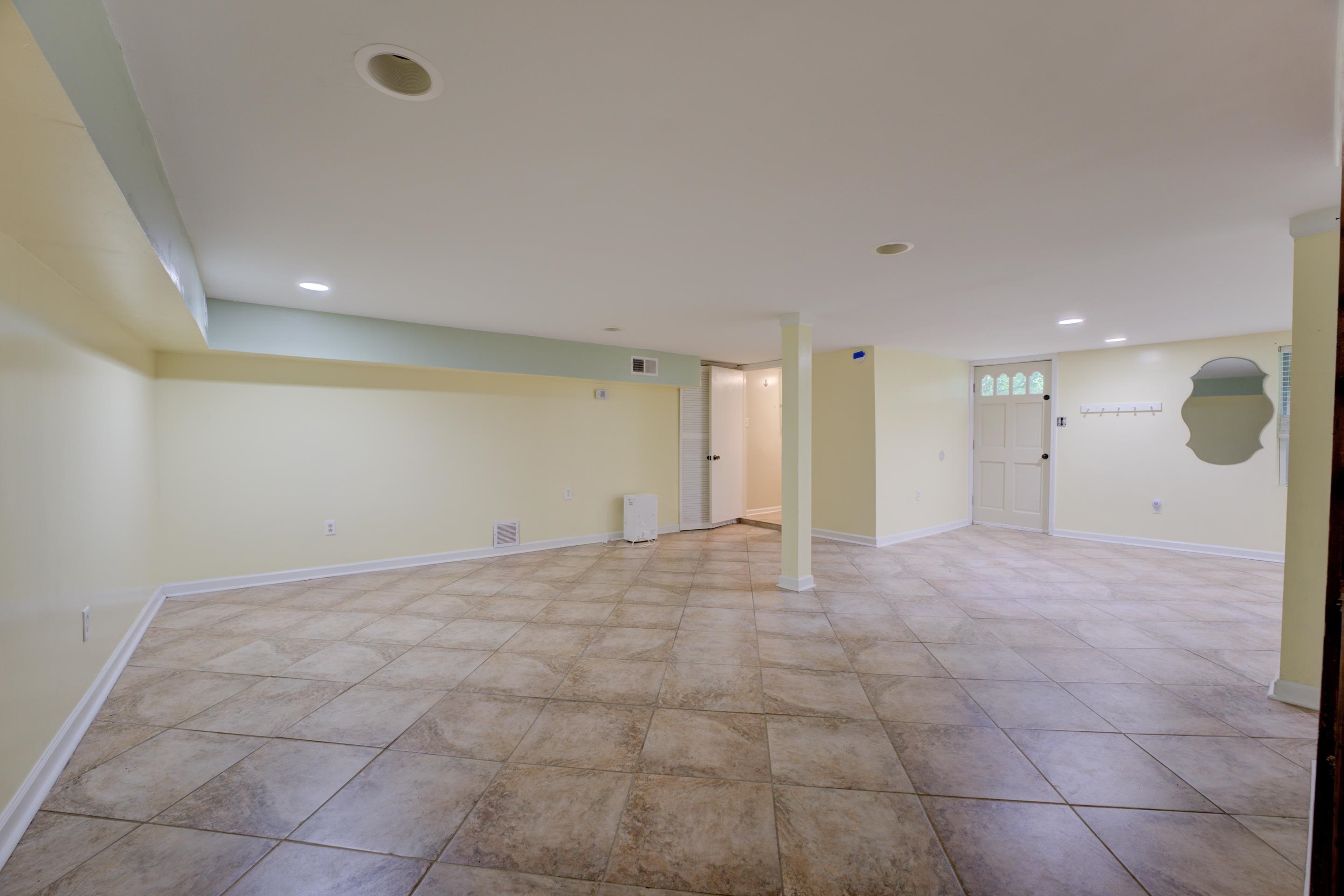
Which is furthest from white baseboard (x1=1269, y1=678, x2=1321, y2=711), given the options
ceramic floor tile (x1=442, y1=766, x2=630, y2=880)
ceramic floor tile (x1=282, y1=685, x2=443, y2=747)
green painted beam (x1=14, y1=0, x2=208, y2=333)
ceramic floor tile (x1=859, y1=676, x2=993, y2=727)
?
green painted beam (x1=14, y1=0, x2=208, y2=333)

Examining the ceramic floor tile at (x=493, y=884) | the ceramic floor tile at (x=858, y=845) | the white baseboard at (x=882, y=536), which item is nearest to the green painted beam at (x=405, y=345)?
the white baseboard at (x=882, y=536)

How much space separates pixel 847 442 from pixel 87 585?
6303 millimetres

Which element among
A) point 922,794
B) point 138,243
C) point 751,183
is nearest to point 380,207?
point 138,243

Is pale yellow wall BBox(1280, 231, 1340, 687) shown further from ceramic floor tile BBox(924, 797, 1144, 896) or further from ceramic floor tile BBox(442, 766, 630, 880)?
ceramic floor tile BBox(442, 766, 630, 880)

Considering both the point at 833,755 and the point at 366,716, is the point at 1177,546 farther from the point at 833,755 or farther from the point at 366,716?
the point at 366,716

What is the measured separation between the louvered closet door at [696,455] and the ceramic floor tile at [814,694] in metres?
4.21

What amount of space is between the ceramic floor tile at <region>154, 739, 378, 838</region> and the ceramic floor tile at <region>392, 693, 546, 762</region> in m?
0.20

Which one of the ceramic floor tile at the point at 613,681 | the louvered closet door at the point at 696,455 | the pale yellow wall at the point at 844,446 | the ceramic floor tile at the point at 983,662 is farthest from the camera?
the louvered closet door at the point at 696,455

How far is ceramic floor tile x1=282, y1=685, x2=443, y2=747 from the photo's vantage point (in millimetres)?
2238

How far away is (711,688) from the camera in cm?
268

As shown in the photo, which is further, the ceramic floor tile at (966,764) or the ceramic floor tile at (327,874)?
the ceramic floor tile at (966,764)

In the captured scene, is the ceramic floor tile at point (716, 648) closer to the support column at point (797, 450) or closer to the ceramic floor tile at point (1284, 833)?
the support column at point (797, 450)

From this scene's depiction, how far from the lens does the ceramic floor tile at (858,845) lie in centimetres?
151

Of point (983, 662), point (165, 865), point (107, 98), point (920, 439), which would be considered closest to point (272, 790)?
point (165, 865)
